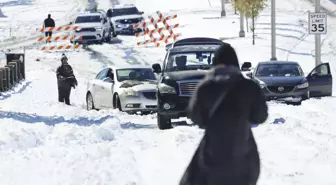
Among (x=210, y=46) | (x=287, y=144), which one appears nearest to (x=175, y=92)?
(x=210, y=46)

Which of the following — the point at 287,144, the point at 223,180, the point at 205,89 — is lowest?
the point at 287,144

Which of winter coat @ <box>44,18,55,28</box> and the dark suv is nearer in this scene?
the dark suv

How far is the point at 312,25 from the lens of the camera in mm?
29422

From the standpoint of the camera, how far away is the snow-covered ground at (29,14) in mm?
55144

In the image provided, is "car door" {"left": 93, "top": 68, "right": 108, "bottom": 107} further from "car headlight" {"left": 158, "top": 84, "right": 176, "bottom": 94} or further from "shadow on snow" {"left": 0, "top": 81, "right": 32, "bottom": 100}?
"car headlight" {"left": 158, "top": 84, "right": 176, "bottom": 94}

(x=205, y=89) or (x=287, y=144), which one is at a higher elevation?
(x=205, y=89)

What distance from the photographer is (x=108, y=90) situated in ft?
69.7

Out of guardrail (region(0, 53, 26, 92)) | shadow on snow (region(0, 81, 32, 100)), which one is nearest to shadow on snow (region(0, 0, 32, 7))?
guardrail (region(0, 53, 26, 92))

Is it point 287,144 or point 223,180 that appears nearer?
point 223,180

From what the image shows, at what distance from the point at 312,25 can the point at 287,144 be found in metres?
17.2

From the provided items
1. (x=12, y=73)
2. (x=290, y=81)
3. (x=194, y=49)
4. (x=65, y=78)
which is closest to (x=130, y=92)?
(x=194, y=49)

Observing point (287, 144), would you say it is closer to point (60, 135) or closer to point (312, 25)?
point (60, 135)

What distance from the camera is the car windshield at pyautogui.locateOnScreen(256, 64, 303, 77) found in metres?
24.5

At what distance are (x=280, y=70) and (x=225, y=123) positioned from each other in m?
18.6
